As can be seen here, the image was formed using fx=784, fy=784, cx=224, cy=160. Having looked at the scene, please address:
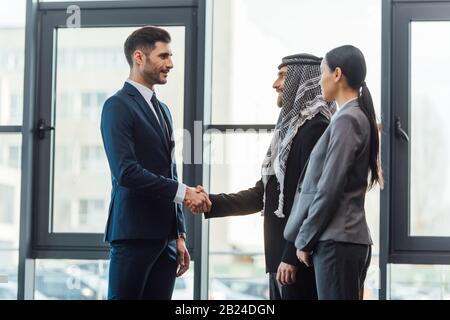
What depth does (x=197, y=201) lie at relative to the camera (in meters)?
3.13

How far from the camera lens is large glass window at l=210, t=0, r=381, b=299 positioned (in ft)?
12.3

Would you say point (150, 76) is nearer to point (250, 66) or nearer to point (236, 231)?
point (250, 66)

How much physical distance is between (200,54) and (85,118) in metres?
0.67

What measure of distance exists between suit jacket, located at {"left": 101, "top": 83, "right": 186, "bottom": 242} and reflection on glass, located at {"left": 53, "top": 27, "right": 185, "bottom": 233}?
935 mm

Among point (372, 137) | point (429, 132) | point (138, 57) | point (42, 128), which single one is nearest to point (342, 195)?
point (372, 137)

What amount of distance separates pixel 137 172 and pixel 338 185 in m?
0.77

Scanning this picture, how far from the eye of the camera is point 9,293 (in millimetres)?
3936

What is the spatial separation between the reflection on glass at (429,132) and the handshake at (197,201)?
105 centimetres

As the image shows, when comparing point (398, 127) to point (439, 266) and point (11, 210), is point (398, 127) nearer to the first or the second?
point (439, 266)

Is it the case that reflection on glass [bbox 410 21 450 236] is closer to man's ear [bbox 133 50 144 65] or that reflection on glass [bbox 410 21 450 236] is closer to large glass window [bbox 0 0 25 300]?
man's ear [bbox 133 50 144 65]

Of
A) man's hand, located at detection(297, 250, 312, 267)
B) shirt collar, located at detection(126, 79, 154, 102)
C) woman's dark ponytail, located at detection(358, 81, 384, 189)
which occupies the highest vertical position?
shirt collar, located at detection(126, 79, 154, 102)

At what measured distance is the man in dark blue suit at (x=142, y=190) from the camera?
9.41ft

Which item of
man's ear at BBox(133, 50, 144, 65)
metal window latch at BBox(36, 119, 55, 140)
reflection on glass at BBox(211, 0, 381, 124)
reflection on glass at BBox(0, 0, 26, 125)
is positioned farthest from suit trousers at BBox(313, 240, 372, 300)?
reflection on glass at BBox(0, 0, 26, 125)

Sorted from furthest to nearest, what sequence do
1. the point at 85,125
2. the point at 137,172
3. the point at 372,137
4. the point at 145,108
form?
the point at 85,125
the point at 145,108
the point at 137,172
the point at 372,137
